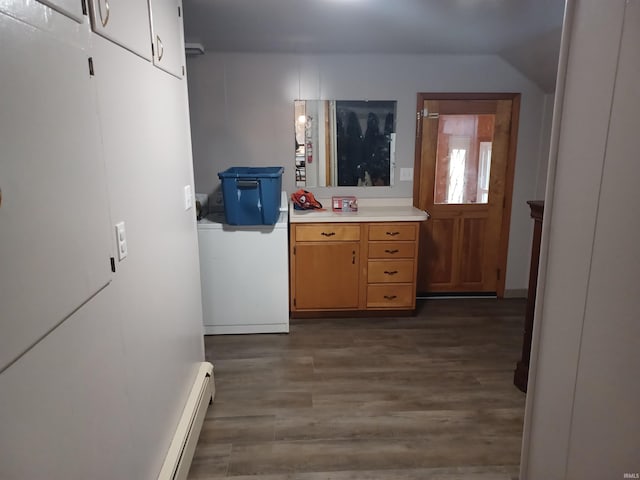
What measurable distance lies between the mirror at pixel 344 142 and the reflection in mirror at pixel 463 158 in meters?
0.45

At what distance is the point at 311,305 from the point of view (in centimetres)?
349

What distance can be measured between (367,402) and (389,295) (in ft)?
3.96

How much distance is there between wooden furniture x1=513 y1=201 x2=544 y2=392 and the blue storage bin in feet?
5.31

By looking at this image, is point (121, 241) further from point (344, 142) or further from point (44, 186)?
point (344, 142)

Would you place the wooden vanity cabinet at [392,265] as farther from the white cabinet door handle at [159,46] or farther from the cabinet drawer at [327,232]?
the white cabinet door handle at [159,46]

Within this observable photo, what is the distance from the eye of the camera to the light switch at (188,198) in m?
2.12

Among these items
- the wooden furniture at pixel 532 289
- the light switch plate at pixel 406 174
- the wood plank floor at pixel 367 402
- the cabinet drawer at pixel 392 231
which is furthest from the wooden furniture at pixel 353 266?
the wooden furniture at pixel 532 289

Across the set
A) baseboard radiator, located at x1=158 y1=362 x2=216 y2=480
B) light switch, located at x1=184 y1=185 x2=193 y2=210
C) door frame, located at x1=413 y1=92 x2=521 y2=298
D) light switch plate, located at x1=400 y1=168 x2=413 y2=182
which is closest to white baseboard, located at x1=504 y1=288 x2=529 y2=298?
door frame, located at x1=413 y1=92 x2=521 y2=298

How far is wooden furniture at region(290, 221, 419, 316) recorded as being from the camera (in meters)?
3.36

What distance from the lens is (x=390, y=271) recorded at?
3457mm

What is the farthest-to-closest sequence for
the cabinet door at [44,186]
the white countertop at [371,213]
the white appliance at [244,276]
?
the white countertop at [371,213], the white appliance at [244,276], the cabinet door at [44,186]

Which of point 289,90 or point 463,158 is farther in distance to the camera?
point 463,158

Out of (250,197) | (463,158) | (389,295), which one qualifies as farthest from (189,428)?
(463,158)

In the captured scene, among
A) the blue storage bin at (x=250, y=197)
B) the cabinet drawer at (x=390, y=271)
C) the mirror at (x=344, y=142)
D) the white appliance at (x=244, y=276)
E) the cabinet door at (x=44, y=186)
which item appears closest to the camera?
the cabinet door at (x=44, y=186)
